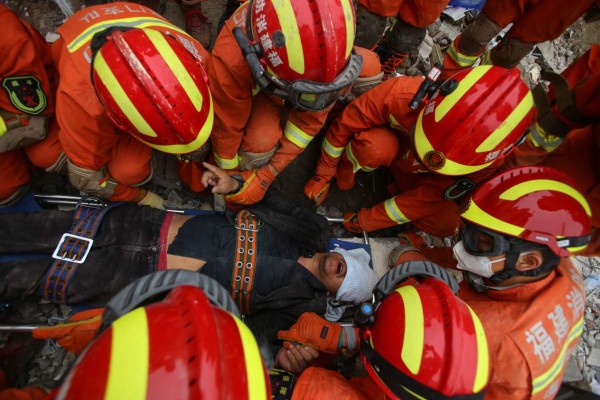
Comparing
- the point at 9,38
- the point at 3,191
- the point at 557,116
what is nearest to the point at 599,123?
the point at 557,116

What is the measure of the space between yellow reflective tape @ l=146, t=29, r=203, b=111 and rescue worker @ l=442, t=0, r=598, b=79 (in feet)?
9.52

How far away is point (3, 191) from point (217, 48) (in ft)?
6.73

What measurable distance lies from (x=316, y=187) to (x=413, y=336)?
6.64ft

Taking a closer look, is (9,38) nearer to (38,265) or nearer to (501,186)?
(38,265)

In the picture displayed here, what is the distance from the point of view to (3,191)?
104 inches

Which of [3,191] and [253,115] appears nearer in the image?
[3,191]

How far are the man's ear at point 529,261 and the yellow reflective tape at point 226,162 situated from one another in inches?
89.6

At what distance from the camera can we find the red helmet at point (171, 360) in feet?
3.58

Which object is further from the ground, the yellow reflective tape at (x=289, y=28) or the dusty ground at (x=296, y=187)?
the yellow reflective tape at (x=289, y=28)

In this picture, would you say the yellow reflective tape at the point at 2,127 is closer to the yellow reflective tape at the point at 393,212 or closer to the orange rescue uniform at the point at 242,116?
the orange rescue uniform at the point at 242,116

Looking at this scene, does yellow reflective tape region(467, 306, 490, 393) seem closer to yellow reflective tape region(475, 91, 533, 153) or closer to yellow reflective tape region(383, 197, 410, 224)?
yellow reflective tape region(475, 91, 533, 153)

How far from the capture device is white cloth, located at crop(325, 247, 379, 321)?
2.85 meters

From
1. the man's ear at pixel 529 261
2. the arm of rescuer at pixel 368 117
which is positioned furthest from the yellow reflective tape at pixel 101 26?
the man's ear at pixel 529 261

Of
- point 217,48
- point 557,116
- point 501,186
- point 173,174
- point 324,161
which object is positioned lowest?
point 173,174
